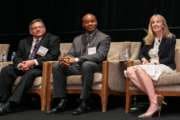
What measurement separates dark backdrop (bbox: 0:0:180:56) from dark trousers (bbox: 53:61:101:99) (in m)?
1.45

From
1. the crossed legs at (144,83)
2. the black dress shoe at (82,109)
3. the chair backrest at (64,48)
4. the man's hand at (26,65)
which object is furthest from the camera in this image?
the chair backrest at (64,48)

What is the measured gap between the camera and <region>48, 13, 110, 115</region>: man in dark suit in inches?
197

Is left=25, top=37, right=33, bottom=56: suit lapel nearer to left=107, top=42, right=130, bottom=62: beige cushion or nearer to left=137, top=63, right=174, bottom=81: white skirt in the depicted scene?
left=107, top=42, right=130, bottom=62: beige cushion

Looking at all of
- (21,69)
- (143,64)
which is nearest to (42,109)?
(21,69)

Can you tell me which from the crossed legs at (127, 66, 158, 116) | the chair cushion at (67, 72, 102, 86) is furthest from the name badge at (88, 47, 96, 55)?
the crossed legs at (127, 66, 158, 116)

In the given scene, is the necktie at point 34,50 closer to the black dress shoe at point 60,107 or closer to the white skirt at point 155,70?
the black dress shoe at point 60,107

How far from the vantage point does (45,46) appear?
220 inches

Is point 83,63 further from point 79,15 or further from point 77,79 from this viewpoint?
point 79,15

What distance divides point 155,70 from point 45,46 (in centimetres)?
146

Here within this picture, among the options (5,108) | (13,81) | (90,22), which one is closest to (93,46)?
(90,22)

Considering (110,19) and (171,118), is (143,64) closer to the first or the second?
(171,118)

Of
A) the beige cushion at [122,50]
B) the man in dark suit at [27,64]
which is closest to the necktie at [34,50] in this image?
the man in dark suit at [27,64]

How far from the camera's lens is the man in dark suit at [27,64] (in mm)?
5211

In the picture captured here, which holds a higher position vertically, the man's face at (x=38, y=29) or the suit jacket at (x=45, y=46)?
the man's face at (x=38, y=29)
